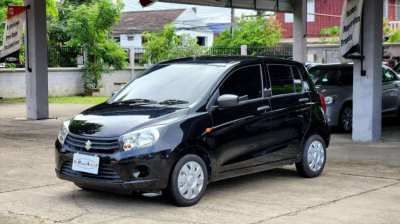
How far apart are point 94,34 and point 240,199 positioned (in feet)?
72.0

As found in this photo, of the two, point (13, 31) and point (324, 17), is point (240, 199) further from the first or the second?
point (324, 17)

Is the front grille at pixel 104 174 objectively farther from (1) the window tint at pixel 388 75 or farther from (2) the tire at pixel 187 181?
(1) the window tint at pixel 388 75

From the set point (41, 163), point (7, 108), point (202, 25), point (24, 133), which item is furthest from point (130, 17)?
point (41, 163)

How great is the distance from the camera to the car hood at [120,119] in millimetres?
7184

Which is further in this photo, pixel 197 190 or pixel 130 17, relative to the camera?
pixel 130 17

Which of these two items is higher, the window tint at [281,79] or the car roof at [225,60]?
the car roof at [225,60]

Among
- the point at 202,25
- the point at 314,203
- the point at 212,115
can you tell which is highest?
the point at 202,25

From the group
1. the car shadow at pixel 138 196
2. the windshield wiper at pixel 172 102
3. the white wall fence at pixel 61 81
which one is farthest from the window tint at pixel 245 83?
the white wall fence at pixel 61 81

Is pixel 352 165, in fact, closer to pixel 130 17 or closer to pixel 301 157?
pixel 301 157

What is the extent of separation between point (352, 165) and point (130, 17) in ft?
150

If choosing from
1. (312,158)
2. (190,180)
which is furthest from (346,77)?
(190,180)

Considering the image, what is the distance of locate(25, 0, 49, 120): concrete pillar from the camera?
1748 centimetres

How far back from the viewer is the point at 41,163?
34.2 ft

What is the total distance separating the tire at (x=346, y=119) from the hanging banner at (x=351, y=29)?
1.65 meters
